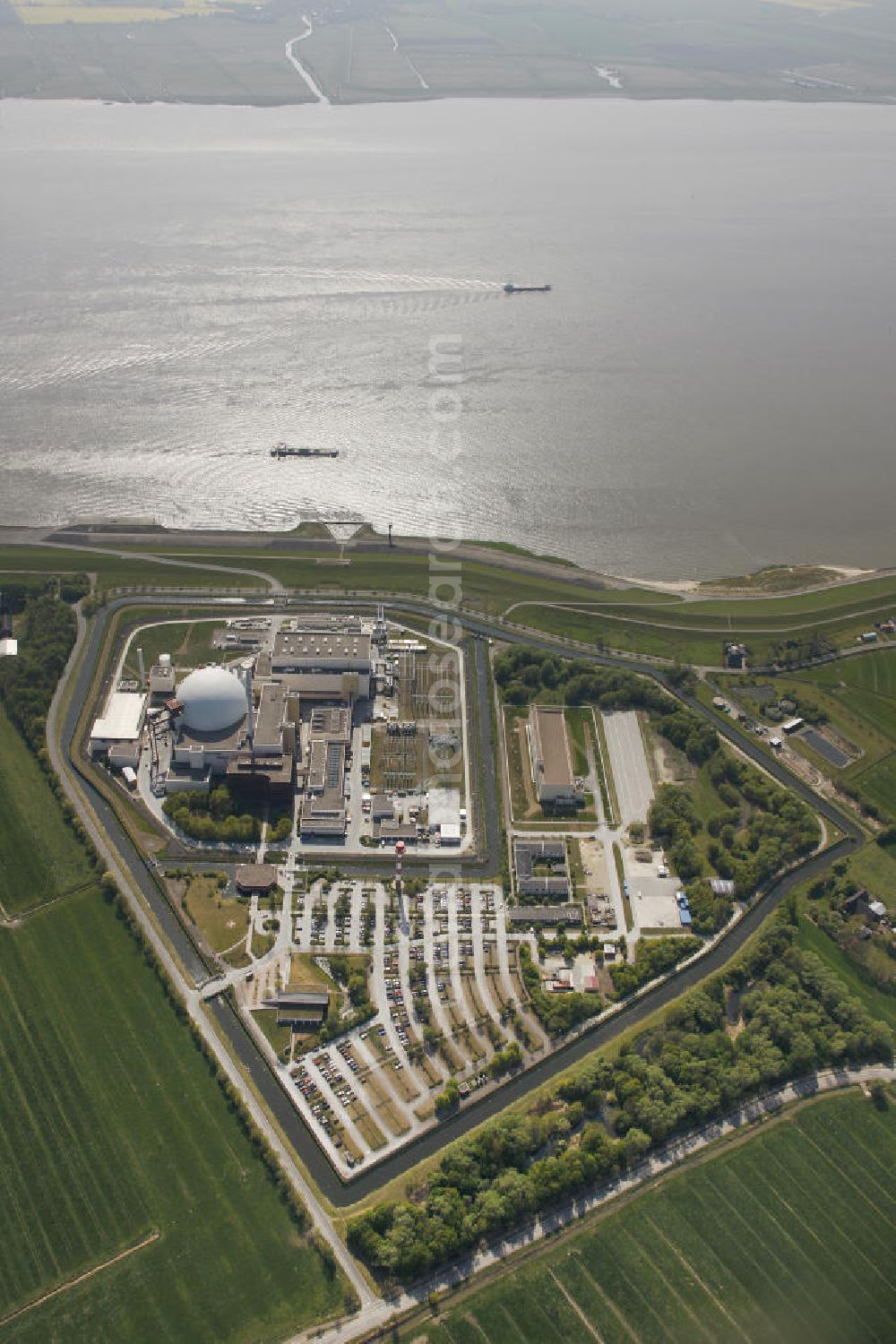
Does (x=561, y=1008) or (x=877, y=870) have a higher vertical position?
(x=877, y=870)

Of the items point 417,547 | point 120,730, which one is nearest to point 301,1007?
point 120,730

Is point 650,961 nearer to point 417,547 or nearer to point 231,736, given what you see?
point 231,736

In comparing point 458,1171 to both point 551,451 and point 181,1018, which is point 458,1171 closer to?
point 181,1018

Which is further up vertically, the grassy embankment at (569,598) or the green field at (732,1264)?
the grassy embankment at (569,598)

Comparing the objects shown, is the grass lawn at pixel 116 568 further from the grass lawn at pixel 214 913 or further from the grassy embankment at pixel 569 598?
the grass lawn at pixel 214 913

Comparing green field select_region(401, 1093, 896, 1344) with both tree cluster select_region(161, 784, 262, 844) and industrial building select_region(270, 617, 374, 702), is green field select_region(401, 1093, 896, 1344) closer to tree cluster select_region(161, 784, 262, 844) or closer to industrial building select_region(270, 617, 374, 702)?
tree cluster select_region(161, 784, 262, 844)

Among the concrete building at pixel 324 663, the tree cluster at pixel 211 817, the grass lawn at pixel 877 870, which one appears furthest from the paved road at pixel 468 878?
the concrete building at pixel 324 663
